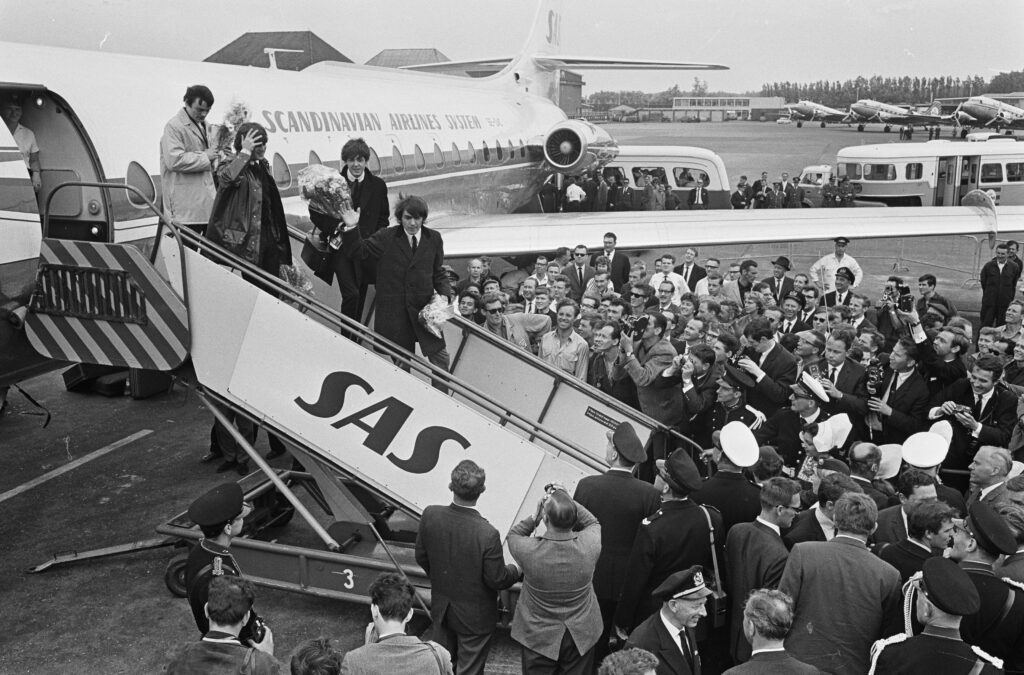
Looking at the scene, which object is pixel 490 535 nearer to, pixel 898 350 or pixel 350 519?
pixel 350 519

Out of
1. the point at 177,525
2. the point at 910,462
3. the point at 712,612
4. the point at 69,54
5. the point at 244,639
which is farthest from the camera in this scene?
the point at 69,54

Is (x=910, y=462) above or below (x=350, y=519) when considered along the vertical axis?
above

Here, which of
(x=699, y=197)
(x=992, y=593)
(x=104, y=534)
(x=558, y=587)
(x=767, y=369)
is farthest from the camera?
(x=699, y=197)

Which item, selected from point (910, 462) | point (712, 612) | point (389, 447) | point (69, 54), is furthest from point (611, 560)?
point (69, 54)

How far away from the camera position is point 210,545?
5.25 m

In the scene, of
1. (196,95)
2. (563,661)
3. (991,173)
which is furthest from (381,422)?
(991,173)

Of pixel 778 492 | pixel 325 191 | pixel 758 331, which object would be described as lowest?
pixel 778 492

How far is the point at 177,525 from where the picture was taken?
7.62 metres

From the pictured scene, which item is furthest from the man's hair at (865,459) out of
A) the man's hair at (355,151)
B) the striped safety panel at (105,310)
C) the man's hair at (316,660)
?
the striped safety panel at (105,310)

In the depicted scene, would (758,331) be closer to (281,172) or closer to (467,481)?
(467,481)

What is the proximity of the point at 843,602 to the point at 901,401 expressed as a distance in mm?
3578

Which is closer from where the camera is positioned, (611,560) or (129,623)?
(611,560)

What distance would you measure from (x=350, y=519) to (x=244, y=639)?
235 centimetres

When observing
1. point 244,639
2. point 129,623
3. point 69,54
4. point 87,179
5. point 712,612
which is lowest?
point 129,623
